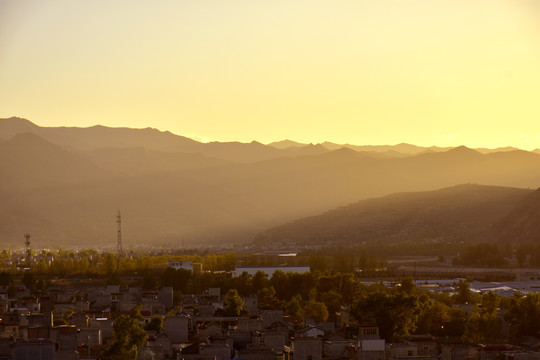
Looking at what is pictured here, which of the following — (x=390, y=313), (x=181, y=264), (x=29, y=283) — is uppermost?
(x=181, y=264)

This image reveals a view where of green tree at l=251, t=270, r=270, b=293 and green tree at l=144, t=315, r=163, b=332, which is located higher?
green tree at l=251, t=270, r=270, b=293

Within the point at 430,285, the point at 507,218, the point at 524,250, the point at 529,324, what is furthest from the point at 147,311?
the point at 507,218

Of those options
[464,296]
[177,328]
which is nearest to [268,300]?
[464,296]

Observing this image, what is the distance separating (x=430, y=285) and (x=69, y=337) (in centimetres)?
5118

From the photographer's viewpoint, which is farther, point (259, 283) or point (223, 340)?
point (259, 283)

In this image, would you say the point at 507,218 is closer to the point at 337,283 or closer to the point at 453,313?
the point at 337,283

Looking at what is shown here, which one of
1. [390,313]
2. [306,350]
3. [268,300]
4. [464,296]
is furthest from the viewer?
[464,296]

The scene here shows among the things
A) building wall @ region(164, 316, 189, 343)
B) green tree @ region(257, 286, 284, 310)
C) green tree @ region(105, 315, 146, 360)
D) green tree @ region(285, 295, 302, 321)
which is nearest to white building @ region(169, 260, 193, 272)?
green tree @ region(257, 286, 284, 310)

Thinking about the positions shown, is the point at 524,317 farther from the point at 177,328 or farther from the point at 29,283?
the point at 29,283

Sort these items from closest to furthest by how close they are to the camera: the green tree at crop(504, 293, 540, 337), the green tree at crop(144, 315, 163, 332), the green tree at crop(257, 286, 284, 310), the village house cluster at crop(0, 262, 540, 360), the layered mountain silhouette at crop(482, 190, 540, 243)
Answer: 1. the village house cluster at crop(0, 262, 540, 360)
2. the green tree at crop(144, 315, 163, 332)
3. the green tree at crop(504, 293, 540, 337)
4. the green tree at crop(257, 286, 284, 310)
5. the layered mountain silhouette at crop(482, 190, 540, 243)

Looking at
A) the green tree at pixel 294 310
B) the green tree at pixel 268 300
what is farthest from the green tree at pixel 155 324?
the green tree at pixel 268 300

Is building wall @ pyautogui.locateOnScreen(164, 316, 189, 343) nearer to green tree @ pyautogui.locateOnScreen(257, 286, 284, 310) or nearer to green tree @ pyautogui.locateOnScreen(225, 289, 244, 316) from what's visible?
green tree @ pyautogui.locateOnScreen(225, 289, 244, 316)

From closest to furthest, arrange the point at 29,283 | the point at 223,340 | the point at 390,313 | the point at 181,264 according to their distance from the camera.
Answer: the point at 223,340 < the point at 390,313 < the point at 29,283 < the point at 181,264

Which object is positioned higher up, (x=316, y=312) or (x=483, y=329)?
(x=316, y=312)
